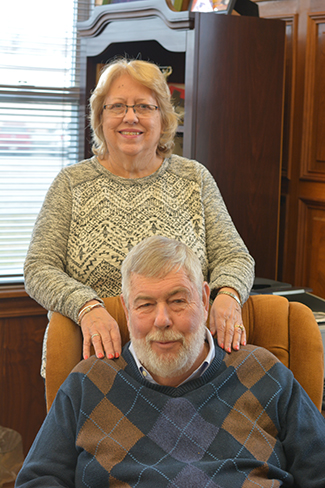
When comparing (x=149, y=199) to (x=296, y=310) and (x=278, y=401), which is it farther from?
(x=278, y=401)

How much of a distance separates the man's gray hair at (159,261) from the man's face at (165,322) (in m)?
0.02

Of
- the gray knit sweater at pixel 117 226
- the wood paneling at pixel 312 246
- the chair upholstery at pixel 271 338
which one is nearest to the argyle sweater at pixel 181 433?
the chair upholstery at pixel 271 338

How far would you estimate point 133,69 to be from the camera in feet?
5.83

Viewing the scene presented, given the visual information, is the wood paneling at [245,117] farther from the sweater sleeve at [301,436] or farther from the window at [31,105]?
Answer: the sweater sleeve at [301,436]

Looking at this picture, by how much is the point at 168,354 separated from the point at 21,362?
4.88 feet

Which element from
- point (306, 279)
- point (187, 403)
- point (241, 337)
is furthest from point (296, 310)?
point (306, 279)

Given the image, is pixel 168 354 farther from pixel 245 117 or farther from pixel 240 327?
pixel 245 117

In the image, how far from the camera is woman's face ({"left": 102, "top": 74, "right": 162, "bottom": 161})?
179 centimetres

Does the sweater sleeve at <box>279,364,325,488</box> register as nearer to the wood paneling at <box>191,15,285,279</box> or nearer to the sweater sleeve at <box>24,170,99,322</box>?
the sweater sleeve at <box>24,170,99,322</box>

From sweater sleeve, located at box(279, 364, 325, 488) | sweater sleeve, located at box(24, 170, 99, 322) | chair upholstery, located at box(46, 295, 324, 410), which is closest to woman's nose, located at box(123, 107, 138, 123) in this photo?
sweater sleeve, located at box(24, 170, 99, 322)

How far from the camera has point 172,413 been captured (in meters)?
1.33

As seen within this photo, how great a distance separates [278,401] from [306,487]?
21 centimetres

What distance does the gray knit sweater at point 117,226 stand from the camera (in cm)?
169

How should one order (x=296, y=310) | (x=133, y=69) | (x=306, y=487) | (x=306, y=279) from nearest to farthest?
(x=306, y=487) → (x=296, y=310) → (x=133, y=69) → (x=306, y=279)
